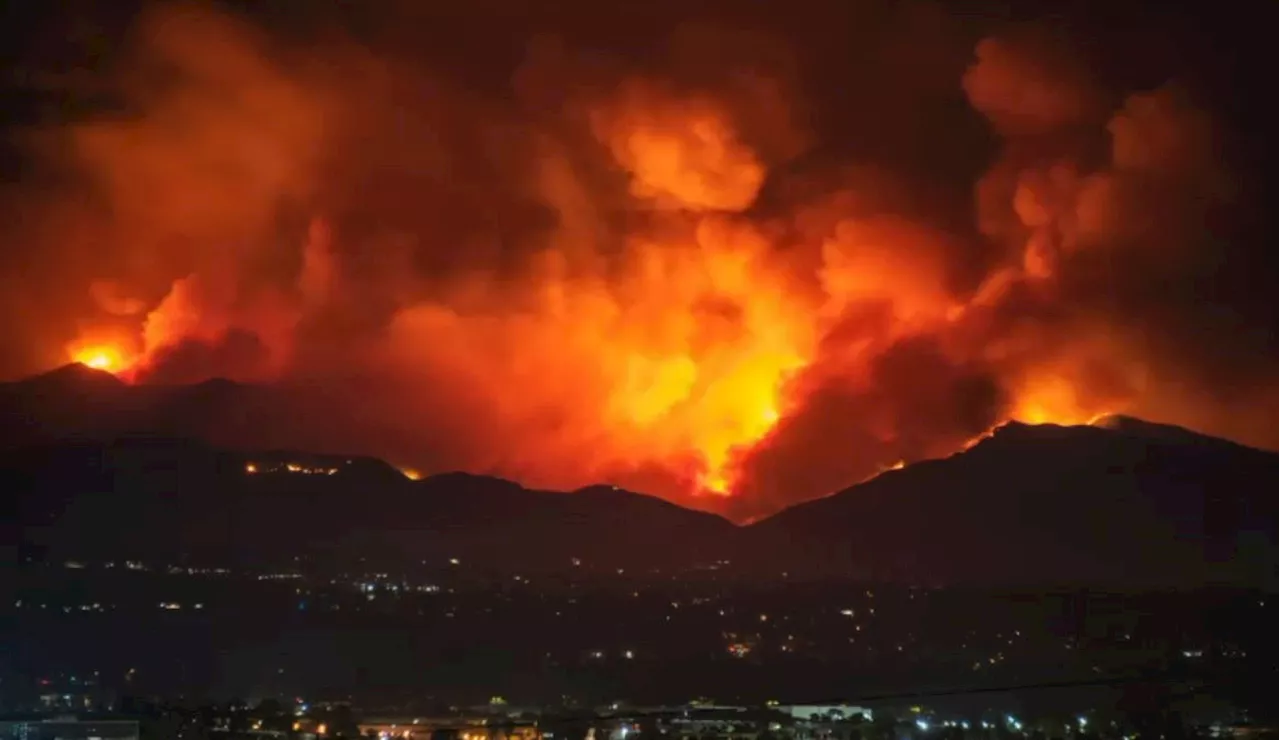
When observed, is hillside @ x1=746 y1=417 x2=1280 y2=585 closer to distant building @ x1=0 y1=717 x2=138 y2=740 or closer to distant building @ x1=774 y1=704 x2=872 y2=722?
distant building @ x1=774 y1=704 x2=872 y2=722

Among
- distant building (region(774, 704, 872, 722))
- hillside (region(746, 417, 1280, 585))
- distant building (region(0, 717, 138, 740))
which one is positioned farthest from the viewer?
hillside (region(746, 417, 1280, 585))

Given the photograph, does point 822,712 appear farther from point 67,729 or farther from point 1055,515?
point 67,729

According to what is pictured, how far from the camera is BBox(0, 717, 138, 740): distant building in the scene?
13883 mm

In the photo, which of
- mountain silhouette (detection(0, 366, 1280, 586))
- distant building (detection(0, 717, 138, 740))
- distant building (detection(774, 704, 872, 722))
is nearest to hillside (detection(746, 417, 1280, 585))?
mountain silhouette (detection(0, 366, 1280, 586))

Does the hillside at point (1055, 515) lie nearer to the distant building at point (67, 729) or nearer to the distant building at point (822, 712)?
the distant building at point (822, 712)

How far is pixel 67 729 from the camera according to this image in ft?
46.3

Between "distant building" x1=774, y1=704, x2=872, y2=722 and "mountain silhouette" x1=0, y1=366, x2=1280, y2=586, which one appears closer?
"distant building" x1=774, y1=704, x2=872, y2=722

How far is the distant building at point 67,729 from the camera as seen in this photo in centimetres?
1388

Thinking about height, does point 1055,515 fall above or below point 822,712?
above

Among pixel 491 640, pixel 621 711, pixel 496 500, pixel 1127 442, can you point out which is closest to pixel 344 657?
pixel 491 640

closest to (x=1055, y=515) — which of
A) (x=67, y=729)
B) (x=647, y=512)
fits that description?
(x=647, y=512)

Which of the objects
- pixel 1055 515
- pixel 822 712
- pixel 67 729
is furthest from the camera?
pixel 1055 515

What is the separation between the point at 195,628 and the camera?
18.4 meters

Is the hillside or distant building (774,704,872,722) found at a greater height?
the hillside
